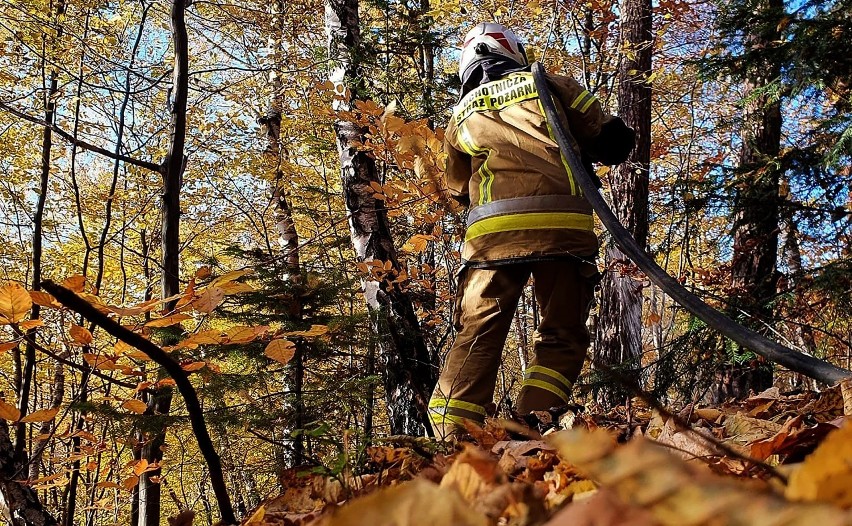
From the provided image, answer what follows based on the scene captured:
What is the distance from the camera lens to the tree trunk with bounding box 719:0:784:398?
429 centimetres

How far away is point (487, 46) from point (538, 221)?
1.23 meters

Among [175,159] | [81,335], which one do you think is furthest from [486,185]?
[81,335]

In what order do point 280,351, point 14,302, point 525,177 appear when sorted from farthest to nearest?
point 525,177 < point 280,351 < point 14,302

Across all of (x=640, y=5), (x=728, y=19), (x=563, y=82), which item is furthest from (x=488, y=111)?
(x=640, y=5)

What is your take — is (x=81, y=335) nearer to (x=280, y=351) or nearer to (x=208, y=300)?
(x=208, y=300)

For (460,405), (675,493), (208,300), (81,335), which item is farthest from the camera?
(460,405)

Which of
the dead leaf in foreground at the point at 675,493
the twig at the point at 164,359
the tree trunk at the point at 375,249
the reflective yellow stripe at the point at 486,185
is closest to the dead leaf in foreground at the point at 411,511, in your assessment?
the dead leaf in foreground at the point at 675,493

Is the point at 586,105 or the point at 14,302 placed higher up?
the point at 586,105

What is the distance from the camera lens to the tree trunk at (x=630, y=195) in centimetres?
560

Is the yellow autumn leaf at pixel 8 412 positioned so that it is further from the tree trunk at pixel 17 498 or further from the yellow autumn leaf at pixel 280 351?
the tree trunk at pixel 17 498

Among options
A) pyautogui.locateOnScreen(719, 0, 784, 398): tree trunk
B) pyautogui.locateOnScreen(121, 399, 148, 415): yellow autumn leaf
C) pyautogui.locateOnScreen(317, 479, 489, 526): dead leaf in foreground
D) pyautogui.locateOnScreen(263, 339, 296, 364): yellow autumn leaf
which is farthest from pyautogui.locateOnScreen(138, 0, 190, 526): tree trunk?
pyautogui.locateOnScreen(719, 0, 784, 398): tree trunk

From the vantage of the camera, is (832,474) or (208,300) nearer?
(832,474)

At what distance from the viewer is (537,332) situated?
11.7 ft

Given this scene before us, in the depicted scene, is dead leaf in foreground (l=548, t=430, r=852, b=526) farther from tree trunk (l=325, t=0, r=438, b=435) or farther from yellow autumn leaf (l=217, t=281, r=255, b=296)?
tree trunk (l=325, t=0, r=438, b=435)
